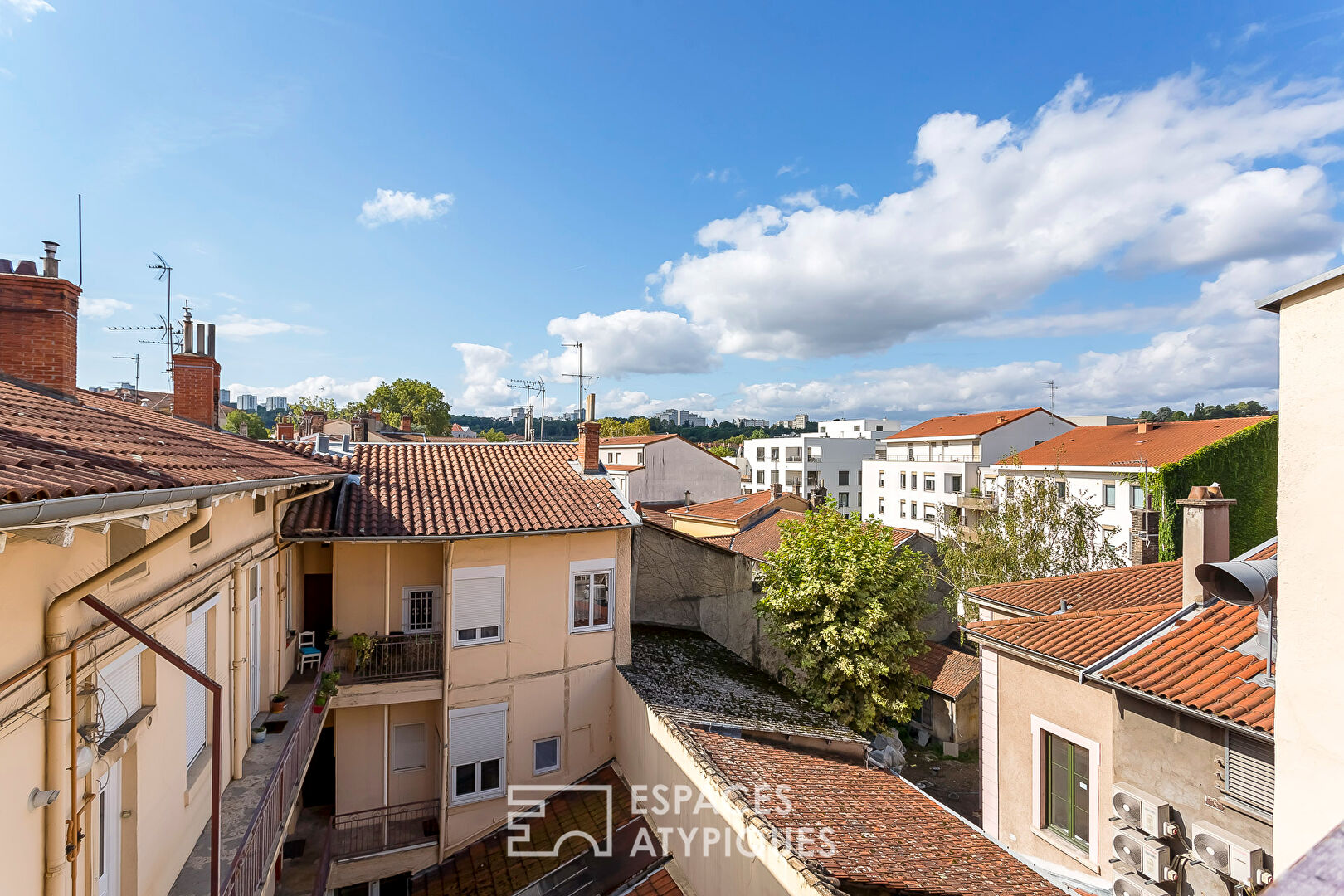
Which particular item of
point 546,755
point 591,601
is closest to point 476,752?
point 546,755

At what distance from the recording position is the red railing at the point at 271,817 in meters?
6.50

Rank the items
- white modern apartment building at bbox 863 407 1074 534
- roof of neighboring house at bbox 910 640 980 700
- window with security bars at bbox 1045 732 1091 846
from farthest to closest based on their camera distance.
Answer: white modern apartment building at bbox 863 407 1074 534, roof of neighboring house at bbox 910 640 980 700, window with security bars at bbox 1045 732 1091 846

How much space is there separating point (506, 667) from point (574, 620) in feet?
5.32

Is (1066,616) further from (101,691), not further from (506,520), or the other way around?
(101,691)

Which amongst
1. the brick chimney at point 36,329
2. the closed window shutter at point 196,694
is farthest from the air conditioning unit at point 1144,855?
the brick chimney at point 36,329

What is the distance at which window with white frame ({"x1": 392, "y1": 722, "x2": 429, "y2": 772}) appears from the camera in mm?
12977

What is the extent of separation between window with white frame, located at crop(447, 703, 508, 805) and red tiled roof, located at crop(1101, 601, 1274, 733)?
34.3 ft

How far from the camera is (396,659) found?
40.9ft

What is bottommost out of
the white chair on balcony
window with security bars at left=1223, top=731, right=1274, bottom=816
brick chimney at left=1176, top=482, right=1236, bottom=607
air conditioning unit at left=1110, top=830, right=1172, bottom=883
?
air conditioning unit at left=1110, top=830, right=1172, bottom=883

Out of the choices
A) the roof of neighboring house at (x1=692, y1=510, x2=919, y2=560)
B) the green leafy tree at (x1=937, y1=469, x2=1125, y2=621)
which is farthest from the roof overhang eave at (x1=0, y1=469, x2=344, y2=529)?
the green leafy tree at (x1=937, y1=469, x2=1125, y2=621)

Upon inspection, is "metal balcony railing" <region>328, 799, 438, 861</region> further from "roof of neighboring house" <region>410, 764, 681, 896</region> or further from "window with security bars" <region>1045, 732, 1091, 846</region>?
"window with security bars" <region>1045, 732, 1091, 846</region>

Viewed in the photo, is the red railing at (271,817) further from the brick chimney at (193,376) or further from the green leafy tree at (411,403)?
the green leafy tree at (411,403)

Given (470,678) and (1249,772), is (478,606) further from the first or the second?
(1249,772)

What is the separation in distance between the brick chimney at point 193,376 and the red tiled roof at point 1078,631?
51.1 ft
